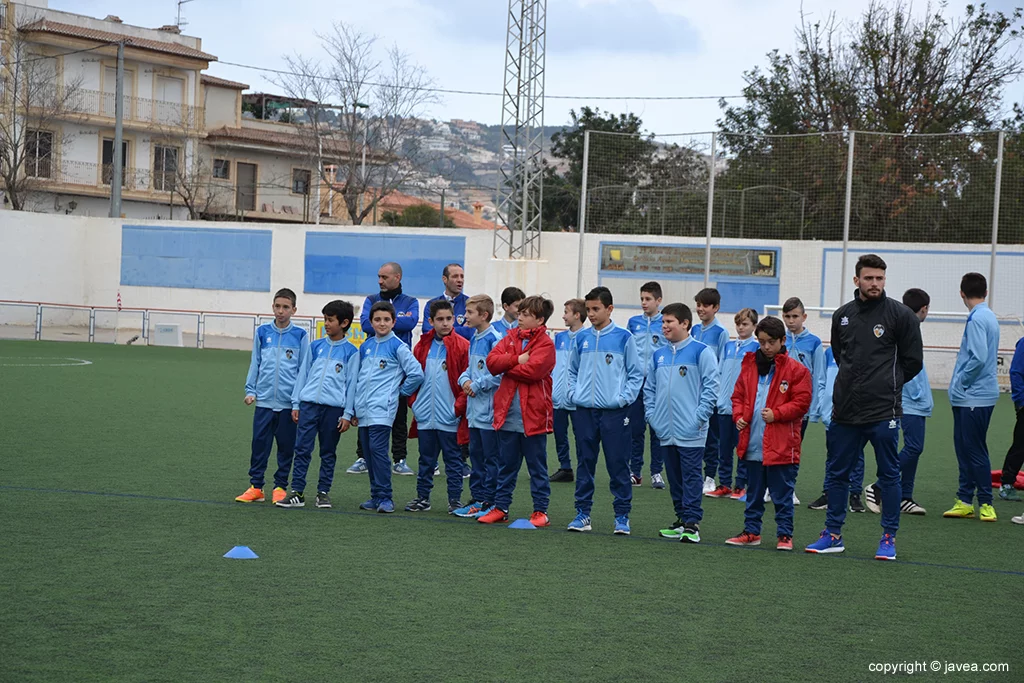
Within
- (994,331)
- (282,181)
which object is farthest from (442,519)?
(282,181)

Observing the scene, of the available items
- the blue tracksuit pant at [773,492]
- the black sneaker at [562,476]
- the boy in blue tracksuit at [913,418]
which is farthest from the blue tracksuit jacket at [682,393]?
the black sneaker at [562,476]

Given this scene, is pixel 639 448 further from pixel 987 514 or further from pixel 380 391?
pixel 380 391

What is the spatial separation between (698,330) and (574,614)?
506 centimetres

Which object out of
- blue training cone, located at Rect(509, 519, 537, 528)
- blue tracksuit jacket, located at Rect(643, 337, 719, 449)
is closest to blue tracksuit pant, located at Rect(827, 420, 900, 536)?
blue tracksuit jacket, located at Rect(643, 337, 719, 449)

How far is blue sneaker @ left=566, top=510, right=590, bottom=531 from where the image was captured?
7.80 m

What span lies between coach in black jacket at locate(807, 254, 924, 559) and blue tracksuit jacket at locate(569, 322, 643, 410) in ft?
4.46

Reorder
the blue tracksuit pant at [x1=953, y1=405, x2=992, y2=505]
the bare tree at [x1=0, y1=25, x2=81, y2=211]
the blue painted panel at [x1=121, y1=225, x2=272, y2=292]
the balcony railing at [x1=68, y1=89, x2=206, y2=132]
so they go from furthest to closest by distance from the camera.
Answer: the balcony railing at [x1=68, y1=89, x2=206, y2=132] < the bare tree at [x1=0, y1=25, x2=81, y2=211] < the blue painted panel at [x1=121, y1=225, x2=272, y2=292] < the blue tracksuit pant at [x1=953, y1=405, x2=992, y2=505]

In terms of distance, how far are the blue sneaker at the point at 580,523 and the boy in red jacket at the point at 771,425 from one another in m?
0.98

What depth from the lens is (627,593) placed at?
598 centimetres

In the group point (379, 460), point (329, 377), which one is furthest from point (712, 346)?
point (329, 377)

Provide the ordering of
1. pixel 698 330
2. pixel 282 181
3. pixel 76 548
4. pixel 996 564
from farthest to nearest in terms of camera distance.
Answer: pixel 282 181 < pixel 698 330 < pixel 996 564 < pixel 76 548

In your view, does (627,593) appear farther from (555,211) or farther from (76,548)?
(555,211)

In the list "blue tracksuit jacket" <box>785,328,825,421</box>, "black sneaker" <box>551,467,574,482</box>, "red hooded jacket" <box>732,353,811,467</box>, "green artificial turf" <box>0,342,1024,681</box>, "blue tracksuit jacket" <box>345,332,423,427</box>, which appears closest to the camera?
"green artificial turf" <box>0,342,1024,681</box>

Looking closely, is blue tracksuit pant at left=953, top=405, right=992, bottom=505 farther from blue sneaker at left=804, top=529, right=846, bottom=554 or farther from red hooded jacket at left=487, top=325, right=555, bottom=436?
red hooded jacket at left=487, top=325, right=555, bottom=436
